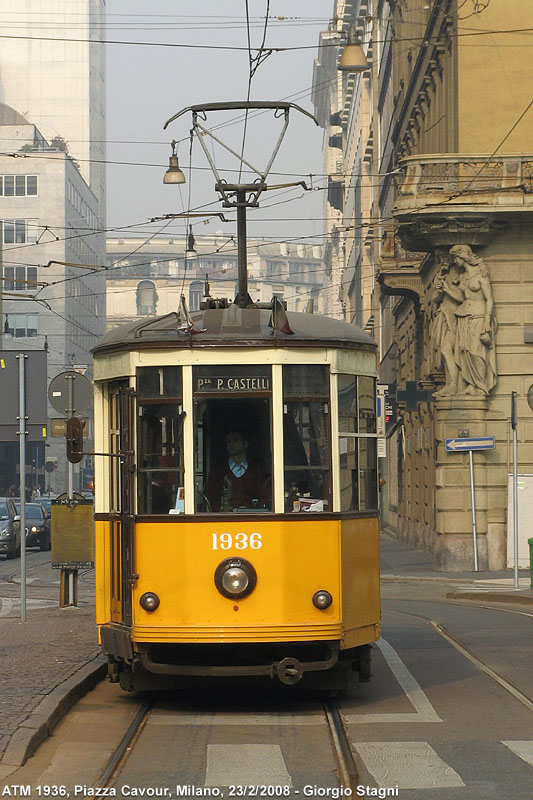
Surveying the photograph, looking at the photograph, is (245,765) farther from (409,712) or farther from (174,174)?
(174,174)

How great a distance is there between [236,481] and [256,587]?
2.47ft

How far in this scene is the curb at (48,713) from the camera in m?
8.10

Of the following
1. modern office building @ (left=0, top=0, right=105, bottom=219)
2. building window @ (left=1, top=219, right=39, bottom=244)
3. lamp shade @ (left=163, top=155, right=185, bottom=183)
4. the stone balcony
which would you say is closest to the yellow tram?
the stone balcony

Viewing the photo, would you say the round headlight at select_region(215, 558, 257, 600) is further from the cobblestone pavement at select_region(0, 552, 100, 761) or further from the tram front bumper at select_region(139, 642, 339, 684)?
the cobblestone pavement at select_region(0, 552, 100, 761)

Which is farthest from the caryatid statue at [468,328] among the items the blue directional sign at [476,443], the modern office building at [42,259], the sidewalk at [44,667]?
the modern office building at [42,259]

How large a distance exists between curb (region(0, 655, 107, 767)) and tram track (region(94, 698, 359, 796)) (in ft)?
1.53

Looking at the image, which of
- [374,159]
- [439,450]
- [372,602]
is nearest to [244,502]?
[372,602]

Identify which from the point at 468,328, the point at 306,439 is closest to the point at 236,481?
the point at 306,439

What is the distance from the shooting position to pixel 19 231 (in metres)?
97.9

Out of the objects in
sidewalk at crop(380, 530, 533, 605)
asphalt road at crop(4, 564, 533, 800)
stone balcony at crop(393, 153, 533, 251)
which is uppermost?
stone balcony at crop(393, 153, 533, 251)

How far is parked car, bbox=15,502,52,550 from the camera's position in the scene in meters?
40.8

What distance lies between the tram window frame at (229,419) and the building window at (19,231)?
8881 centimetres

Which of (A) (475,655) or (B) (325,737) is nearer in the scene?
(B) (325,737)

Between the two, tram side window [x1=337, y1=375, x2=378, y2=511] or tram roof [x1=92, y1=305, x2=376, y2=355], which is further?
tram side window [x1=337, y1=375, x2=378, y2=511]
